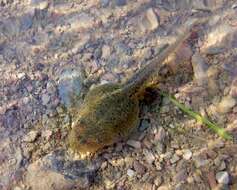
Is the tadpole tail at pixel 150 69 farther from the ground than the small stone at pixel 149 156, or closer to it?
farther from the ground

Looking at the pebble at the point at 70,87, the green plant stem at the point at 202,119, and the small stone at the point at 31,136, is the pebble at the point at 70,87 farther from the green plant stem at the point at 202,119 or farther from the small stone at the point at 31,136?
the green plant stem at the point at 202,119

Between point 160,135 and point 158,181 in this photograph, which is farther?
point 160,135

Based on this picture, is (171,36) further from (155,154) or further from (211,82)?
(155,154)

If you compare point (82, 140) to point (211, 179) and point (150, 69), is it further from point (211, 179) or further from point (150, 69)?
point (211, 179)

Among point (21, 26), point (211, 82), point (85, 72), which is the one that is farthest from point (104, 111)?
point (21, 26)

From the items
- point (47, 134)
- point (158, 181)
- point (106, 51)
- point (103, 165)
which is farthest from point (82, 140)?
point (106, 51)

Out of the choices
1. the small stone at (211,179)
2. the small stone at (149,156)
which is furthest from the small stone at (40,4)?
the small stone at (211,179)
